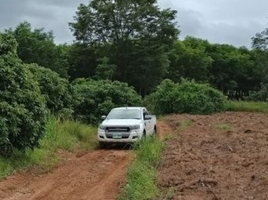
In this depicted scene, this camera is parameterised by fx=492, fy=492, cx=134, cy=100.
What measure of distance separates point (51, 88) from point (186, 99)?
20646mm

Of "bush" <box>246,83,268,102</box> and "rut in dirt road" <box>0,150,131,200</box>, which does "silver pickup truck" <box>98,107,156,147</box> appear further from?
"bush" <box>246,83,268,102</box>

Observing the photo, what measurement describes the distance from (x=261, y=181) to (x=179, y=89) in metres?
33.1

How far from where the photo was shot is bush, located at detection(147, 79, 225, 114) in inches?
1623

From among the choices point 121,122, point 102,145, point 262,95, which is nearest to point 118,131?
point 121,122

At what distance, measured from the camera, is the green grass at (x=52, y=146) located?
514 inches

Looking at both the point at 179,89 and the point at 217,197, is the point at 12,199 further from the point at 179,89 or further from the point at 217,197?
the point at 179,89

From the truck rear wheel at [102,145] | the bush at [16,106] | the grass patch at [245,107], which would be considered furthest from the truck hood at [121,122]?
the grass patch at [245,107]

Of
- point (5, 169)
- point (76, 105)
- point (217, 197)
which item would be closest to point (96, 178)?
point (5, 169)

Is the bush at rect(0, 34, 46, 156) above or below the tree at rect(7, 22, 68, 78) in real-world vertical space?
below

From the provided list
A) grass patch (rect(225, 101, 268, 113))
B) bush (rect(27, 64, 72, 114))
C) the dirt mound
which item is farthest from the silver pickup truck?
grass patch (rect(225, 101, 268, 113))

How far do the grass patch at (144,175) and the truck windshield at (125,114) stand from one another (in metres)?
4.93

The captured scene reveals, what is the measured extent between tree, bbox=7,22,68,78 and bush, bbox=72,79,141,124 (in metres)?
19.4

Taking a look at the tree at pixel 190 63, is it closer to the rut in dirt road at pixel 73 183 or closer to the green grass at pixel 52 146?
the green grass at pixel 52 146

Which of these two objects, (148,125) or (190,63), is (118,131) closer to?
(148,125)
